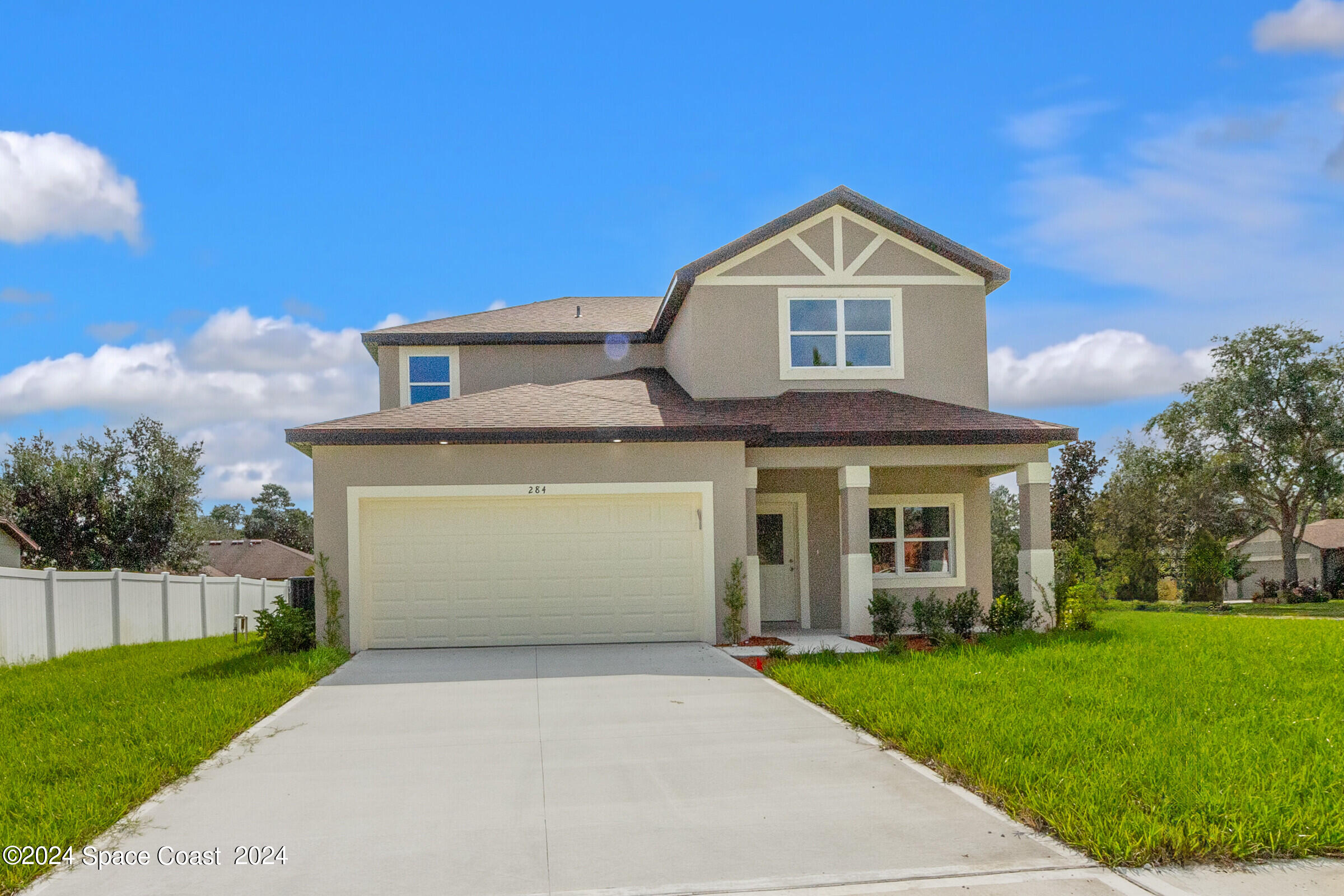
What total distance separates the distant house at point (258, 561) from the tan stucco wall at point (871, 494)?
34.7 m

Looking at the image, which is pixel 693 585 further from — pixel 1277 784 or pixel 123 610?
pixel 123 610

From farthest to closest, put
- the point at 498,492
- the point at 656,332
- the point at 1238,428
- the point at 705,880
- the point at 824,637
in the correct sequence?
the point at 1238,428 → the point at 656,332 → the point at 824,637 → the point at 498,492 → the point at 705,880

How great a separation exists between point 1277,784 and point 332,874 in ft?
17.8

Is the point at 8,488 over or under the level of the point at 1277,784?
over

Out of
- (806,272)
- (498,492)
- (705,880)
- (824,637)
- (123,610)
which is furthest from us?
(123,610)

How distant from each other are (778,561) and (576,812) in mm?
Result: 12090

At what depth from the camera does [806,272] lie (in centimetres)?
1788

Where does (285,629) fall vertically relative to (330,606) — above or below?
below

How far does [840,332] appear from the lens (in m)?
18.0

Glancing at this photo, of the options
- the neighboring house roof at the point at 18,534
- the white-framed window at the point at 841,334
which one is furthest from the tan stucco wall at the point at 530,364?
the neighboring house roof at the point at 18,534

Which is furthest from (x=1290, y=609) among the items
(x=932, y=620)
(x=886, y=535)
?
(x=932, y=620)

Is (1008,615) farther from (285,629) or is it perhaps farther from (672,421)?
(285,629)

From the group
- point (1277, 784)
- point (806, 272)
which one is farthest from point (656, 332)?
point (1277, 784)

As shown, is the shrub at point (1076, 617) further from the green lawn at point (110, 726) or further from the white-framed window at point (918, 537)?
the green lawn at point (110, 726)
